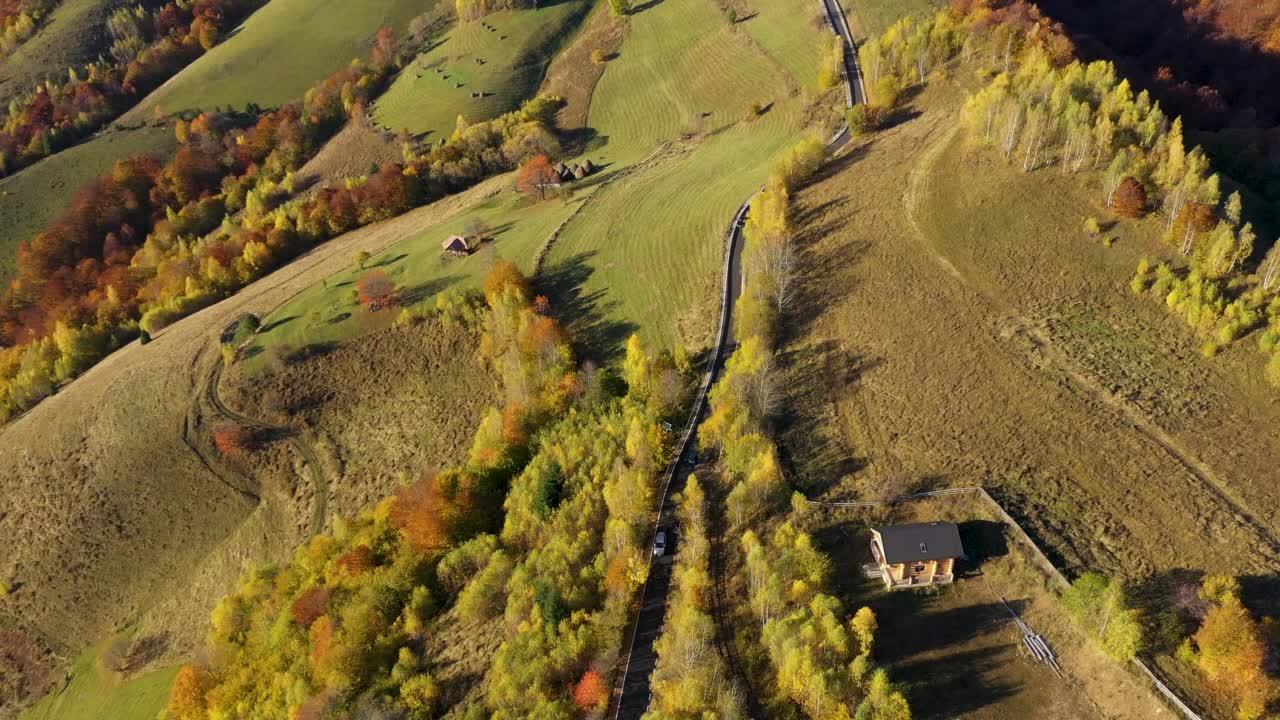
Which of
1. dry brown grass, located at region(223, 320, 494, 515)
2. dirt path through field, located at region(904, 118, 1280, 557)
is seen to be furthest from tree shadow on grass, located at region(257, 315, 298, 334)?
dirt path through field, located at region(904, 118, 1280, 557)

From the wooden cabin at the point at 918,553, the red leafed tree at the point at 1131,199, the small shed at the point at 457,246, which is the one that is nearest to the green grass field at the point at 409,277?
the small shed at the point at 457,246

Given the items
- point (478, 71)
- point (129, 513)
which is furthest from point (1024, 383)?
point (478, 71)

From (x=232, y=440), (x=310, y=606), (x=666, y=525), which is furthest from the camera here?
(x=232, y=440)

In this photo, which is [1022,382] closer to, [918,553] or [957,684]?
[918,553]

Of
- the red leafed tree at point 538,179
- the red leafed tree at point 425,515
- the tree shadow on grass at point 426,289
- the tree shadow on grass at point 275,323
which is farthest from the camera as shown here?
the red leafed tree at point 538,179

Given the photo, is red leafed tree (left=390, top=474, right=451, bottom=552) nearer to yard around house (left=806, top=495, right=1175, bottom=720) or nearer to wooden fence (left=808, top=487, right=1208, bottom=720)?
wooden fence (left=808, top=487, right=1208, bottom=720)

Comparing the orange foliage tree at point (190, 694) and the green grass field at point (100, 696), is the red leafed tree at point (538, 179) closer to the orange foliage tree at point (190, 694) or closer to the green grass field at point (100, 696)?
the orange foliage tree at point (190, 694)
